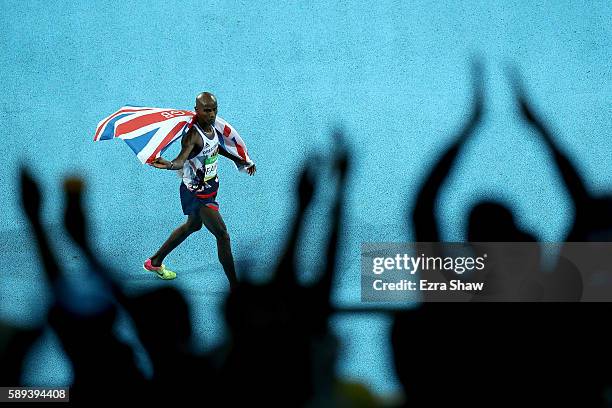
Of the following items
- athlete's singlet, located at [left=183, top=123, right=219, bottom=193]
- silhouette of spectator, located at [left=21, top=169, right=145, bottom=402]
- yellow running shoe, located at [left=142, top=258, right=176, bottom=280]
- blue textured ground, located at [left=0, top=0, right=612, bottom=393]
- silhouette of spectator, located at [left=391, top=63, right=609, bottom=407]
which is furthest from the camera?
blue textured ground, located at [left=0, top=0, right=612, bottom=393]

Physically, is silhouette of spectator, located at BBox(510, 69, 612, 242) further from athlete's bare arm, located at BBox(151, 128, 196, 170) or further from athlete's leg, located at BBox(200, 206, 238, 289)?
athlete's bare arm, located at BBox(151, 128, 196, 170)

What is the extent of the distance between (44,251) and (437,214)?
3.45 m

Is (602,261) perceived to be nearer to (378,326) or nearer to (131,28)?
(378,326)

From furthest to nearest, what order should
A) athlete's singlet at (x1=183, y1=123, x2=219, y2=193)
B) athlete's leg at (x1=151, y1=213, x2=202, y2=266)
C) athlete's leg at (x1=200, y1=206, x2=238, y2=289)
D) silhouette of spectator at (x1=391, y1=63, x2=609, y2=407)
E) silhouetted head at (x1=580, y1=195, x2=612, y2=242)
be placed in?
silhouetted head at (x1=580, y1=195, x2=612, y2=242)
athlete's leg at (x1=151, y1=213, x2=202, y2=266)
athlete's leg at (x1=200, y1=206, x2=238, y2=289)
athlete's singlet at (x1=183, y1=123, x2=219, y2=193)
silhouette of spectator at (x1=391, y1=63, x2=609, y2=407)

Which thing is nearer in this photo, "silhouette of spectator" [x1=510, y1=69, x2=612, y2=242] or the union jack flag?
the union jack flag

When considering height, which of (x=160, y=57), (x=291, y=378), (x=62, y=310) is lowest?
(x=291, y=378)

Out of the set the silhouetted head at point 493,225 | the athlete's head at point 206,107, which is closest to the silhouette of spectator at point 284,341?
the silhouetted head at point 493,225

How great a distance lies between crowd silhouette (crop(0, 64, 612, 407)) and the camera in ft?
18.4

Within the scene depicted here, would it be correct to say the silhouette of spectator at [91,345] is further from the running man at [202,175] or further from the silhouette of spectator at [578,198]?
the silhouette of spectator at [578,198]

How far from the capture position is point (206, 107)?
612cm

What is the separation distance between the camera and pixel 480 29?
30.7ft

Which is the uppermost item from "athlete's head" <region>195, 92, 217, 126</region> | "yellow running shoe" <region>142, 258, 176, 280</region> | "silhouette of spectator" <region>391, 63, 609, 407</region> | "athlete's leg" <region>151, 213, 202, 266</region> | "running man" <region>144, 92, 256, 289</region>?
"athlete's head" <region>195, 92, 217, 126</region>

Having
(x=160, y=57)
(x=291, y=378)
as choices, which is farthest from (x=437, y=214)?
(x=160, y=57)

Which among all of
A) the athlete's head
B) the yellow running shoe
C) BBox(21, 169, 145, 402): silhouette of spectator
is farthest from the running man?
BBox(21, 169, 145, 402): silhouette of spectator
